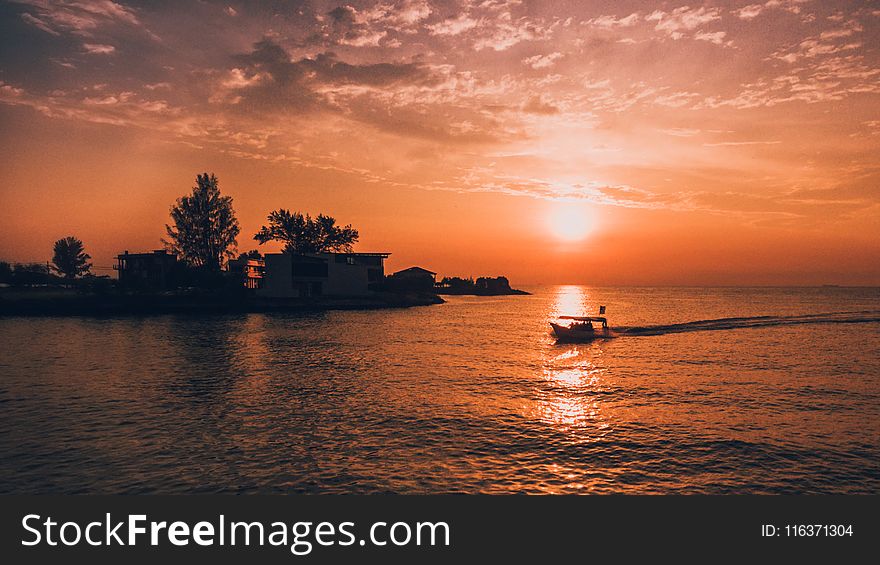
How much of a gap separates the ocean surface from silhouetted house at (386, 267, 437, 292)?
98682 mm

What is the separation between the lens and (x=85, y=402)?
24.2 meters

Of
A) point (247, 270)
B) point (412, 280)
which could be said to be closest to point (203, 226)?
point (247, 270)

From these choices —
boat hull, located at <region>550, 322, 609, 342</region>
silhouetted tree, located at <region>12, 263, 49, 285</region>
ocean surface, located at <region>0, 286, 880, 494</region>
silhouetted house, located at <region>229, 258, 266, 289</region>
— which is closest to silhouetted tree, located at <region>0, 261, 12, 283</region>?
silhouetted tree, located at <region>12, 263, 49, 285</region>

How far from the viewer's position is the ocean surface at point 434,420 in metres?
14.7

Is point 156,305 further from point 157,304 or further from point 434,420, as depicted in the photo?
point 434,420

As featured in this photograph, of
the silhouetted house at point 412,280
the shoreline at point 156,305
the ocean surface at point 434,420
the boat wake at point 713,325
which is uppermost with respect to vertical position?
the silhouetted house at point 412,280

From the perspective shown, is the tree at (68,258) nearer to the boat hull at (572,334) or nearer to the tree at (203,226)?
the tree at (203,226)

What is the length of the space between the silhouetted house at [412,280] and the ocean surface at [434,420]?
98.7m

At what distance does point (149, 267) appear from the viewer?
367 ft

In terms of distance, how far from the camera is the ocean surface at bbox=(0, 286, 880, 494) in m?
14.7

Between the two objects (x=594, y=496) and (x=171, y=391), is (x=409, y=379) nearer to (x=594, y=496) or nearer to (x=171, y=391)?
(x=171, y=391)

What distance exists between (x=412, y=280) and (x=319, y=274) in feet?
176

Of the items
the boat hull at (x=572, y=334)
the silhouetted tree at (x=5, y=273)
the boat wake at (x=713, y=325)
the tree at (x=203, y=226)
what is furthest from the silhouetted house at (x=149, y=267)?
the boat wake at (x=713, y=325)

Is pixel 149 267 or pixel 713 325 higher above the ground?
pixel 149 267
